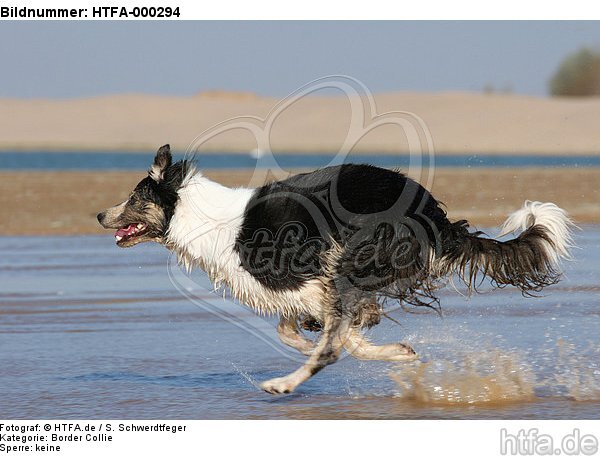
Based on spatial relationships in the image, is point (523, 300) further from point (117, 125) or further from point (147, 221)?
point (117, 125)

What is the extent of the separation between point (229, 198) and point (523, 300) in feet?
13.6

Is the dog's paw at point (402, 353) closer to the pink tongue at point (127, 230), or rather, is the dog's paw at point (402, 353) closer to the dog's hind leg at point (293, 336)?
the dog's hind leg at point (293, 336)

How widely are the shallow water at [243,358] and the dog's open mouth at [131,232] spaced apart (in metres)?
1.01

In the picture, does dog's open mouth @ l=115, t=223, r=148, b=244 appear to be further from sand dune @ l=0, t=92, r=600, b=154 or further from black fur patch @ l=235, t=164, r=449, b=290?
sand dune @ l=0, t=92, r=600, b=154

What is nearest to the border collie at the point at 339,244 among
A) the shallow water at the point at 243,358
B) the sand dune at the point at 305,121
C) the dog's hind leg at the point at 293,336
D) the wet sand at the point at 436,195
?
the dog's hind leg at the point at 293,336

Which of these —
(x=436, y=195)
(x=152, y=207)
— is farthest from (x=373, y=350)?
(x=436, y=195)

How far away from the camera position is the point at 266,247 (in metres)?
6.46

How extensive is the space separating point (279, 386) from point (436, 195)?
523 inches

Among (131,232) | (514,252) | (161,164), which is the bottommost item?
(514,252)

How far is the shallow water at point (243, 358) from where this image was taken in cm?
634

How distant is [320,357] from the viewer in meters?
6.49

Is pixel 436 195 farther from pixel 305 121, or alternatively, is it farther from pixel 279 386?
pixel 305 121

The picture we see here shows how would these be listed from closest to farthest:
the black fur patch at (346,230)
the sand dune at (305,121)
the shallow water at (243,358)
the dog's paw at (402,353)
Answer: the shallow water at (243,358) → the black fur patch at (346,230) → the dog's paw at (402,353) → the sand dune at (305,121)

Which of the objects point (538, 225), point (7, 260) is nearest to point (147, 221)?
point (538, 225)
